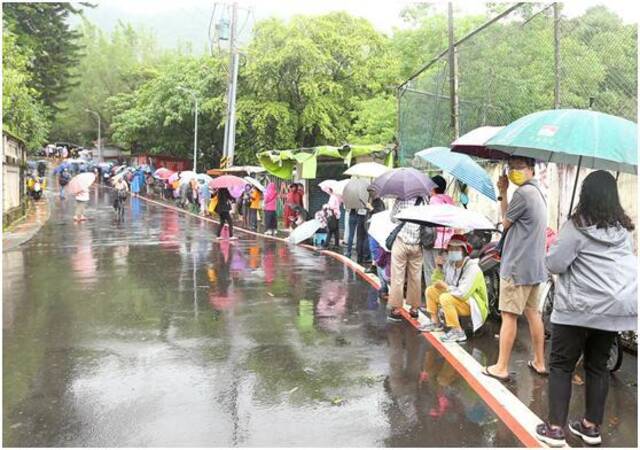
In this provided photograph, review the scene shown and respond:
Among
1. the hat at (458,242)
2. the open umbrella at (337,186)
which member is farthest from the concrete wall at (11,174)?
the hat at (458,242)

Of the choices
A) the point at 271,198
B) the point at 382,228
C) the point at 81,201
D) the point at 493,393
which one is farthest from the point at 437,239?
the point at 81,201

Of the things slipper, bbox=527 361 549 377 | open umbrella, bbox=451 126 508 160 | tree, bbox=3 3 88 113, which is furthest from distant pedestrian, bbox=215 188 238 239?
tree, bbox=3 3 88 113

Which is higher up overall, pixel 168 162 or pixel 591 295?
pixel 168 162

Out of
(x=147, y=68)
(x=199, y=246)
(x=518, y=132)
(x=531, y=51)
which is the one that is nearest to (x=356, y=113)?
(x=199, y=246)

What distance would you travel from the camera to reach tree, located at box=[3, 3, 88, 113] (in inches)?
1375

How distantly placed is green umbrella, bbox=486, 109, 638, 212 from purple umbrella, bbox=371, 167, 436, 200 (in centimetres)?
276

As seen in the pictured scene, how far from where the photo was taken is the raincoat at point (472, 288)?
6.16m

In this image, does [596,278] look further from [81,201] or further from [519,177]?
[81,201]

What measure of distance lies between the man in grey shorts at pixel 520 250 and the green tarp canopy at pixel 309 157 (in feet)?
31.6

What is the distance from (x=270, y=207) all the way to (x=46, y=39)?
27092 millimetres

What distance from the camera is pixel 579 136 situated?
4.11m

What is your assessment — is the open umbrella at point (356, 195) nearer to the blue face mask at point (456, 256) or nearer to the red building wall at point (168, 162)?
the blue face mask at point (456, 256)

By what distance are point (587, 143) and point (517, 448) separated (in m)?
2.00

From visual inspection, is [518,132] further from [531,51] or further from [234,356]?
[531,51]
